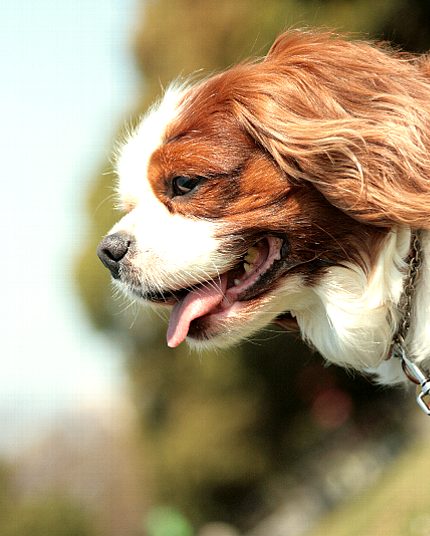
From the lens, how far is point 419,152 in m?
3.66

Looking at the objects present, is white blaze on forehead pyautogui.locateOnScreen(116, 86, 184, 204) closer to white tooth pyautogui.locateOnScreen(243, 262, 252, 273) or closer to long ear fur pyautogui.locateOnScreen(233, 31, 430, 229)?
long ear fur pyautogui.locateOnScreen(233, 31, 430, 229)

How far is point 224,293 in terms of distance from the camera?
413cm

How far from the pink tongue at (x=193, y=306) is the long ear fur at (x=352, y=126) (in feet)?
2.04

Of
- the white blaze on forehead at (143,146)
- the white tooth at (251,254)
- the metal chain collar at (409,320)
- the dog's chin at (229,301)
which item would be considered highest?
the white blaze on forehead at (143,146)

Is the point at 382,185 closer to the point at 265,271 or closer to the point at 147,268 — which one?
the point at 265,271

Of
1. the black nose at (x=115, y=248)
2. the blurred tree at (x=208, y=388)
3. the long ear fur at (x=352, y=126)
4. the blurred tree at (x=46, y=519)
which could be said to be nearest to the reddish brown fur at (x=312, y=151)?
the long ear fur at (x=352, y=126)

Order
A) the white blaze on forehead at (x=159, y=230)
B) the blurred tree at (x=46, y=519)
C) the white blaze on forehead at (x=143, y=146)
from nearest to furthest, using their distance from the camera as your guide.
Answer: the white blaze on forehead at (x=159, y=230) < the white blaze on forehead at (x=143, y=146) < the blurred tree at (x=46, y=519)

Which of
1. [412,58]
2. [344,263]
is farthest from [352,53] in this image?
[344,263]

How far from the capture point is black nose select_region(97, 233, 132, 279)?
4070 mm

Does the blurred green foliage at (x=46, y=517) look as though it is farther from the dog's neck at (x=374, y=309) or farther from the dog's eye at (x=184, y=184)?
the dog's eye at (x=184, y=184)

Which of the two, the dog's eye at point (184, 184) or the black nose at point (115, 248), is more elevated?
the dog's eye at point (184, 184)

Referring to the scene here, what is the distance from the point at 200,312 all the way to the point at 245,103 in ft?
3.09

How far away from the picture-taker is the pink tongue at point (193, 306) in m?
4.12

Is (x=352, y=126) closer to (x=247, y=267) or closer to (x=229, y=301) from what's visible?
(x=247, y=267)
